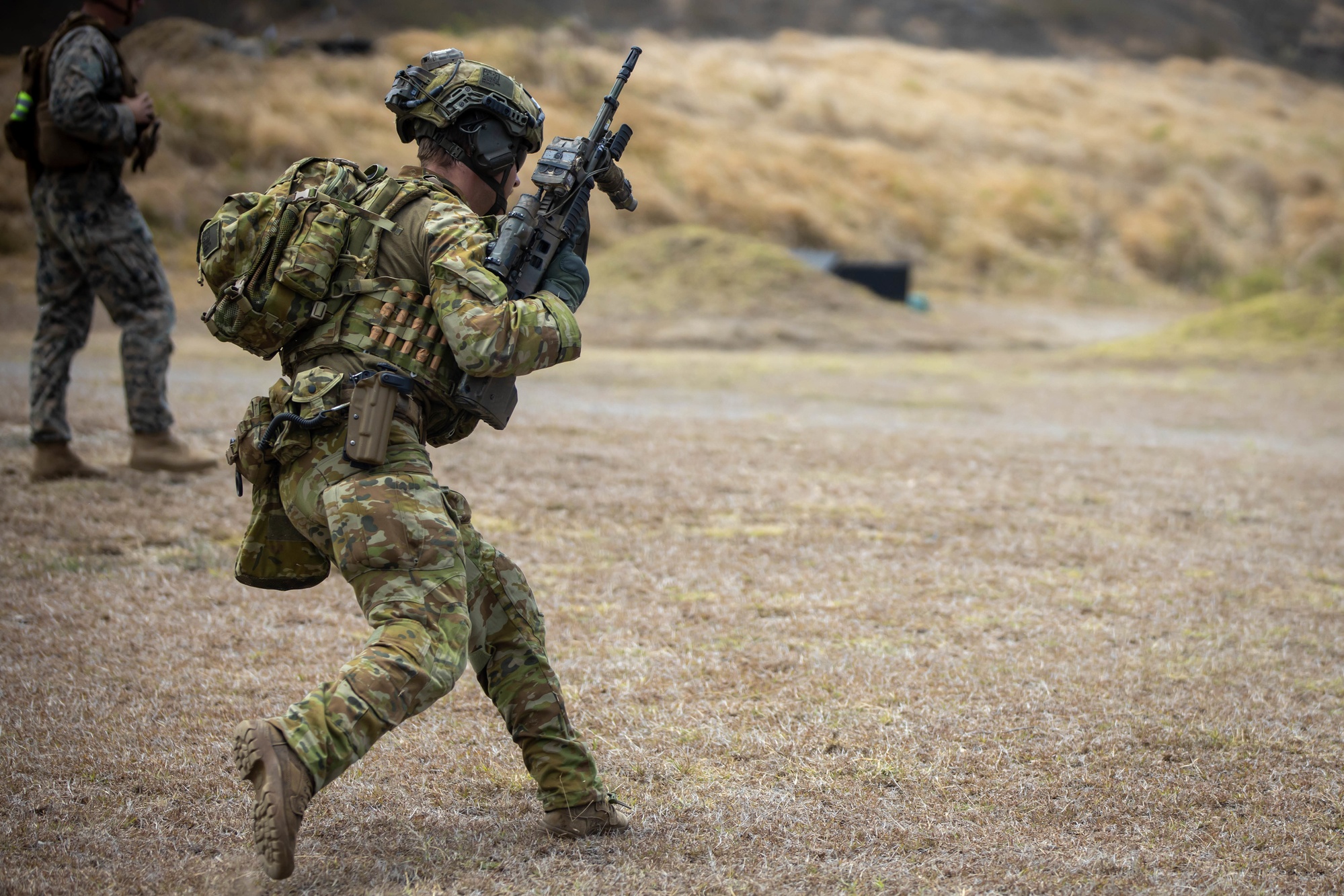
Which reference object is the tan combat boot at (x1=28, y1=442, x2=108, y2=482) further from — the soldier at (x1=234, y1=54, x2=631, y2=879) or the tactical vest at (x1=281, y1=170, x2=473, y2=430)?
the tactical vest at (x1=281, y1=170, x2=473, y2=430)

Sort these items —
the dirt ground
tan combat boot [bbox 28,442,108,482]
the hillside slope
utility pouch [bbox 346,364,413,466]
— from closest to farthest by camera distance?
utility pouch [bbox 346,364,413,466]
the dirt ground
tan combat boot [bbox 28,442,108,482]
the hillside slope

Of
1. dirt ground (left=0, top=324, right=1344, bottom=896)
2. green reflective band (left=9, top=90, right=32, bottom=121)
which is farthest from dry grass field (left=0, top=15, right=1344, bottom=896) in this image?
green reflective band (left=9, top=90, right=32, bottom=121)

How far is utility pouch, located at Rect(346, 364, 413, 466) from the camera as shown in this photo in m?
2.49

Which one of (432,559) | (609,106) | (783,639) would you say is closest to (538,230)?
(609,106)

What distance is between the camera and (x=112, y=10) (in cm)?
579

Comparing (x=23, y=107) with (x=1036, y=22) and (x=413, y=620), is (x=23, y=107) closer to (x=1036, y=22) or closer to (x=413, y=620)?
(x=413, y=620)

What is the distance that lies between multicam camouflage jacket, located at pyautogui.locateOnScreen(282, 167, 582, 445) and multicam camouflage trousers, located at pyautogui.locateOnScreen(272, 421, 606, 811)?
0.19 meters

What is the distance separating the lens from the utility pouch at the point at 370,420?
8.16ft

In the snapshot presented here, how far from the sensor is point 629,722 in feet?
11.6

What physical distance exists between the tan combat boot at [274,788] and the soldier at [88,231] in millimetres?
4317

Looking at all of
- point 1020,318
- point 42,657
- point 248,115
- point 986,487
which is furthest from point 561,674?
point 248,115

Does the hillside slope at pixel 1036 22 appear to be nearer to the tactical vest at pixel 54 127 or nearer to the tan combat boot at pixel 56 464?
the tactical vest at pixel 54 127

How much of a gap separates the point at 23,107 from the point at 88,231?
708mm

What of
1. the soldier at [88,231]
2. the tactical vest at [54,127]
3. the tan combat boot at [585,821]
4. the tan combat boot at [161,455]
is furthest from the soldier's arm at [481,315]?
the tan combat boot at [161,455]
